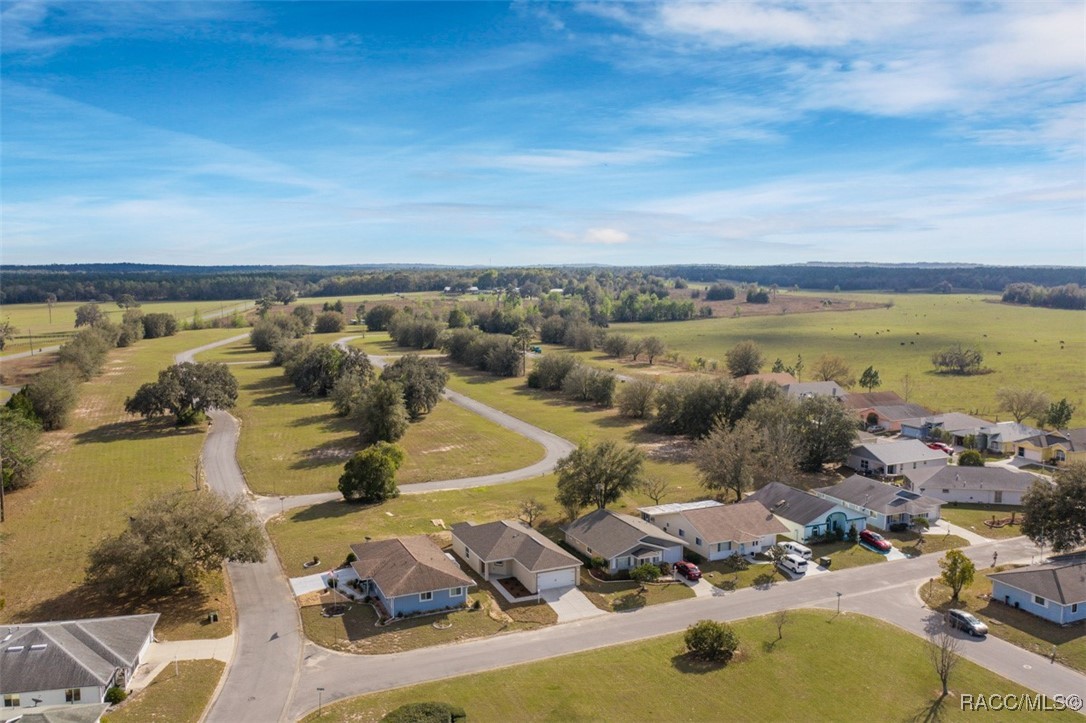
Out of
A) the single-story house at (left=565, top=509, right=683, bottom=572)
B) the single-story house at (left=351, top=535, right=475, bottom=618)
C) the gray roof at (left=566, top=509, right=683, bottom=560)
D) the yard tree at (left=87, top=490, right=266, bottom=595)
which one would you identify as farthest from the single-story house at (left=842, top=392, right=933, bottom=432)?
the yard tree at (left=87, top=490, right=266, bottom=595)

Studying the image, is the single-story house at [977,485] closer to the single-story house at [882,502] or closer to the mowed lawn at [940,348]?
the single-story house at [882,502]

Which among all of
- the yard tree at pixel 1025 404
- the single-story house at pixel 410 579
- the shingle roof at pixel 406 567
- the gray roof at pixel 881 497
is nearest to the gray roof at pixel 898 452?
the gray roof at pixel 881 497

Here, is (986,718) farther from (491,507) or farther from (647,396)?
(647,396)

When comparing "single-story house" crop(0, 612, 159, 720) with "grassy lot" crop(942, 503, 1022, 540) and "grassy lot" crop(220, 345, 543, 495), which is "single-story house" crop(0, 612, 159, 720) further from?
"grassy lot" crop(942, 503, 1022, 540)

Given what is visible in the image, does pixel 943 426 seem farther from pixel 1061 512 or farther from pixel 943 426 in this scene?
pixel 1061 512

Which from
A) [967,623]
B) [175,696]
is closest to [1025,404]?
[967,623]

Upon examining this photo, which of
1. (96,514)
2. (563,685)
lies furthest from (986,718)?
(96,514)
